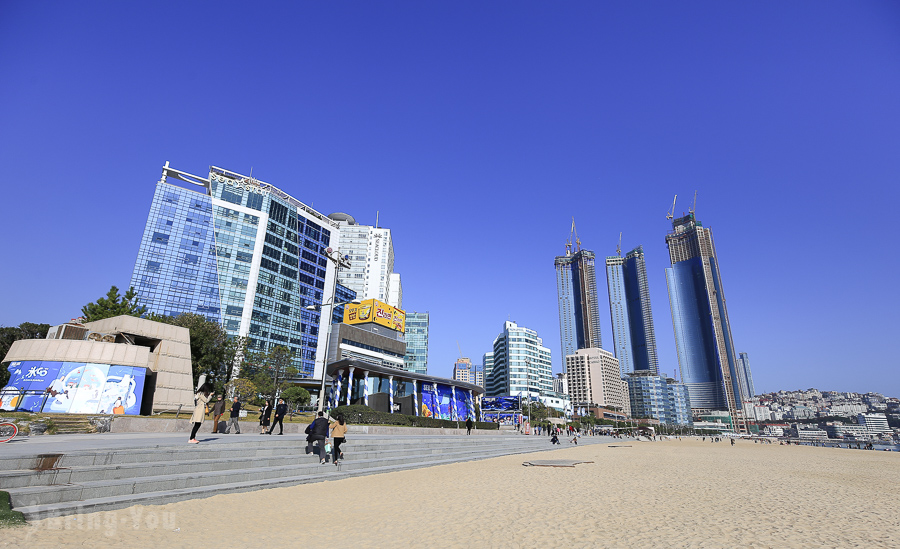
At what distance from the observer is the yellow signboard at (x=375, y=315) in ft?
287

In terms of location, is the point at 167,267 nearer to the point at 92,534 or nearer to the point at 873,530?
the point at 92,534

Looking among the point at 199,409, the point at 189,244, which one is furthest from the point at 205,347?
the point at 189,244

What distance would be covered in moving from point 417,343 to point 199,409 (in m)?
145

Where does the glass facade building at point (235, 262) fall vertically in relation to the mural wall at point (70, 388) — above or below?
above

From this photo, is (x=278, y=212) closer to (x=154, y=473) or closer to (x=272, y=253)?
(x=272, y=253)

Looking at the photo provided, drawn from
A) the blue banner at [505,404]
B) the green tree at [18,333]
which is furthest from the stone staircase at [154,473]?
the blue banner at [505,404]

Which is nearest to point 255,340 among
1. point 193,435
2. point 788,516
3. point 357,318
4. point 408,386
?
point 357,318

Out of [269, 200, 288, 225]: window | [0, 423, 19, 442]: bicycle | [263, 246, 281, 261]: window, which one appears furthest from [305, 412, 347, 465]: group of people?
[269, 200, 288, 225]: window

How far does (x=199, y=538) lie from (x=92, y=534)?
5.46ft

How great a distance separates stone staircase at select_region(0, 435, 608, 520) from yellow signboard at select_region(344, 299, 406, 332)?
233 feet

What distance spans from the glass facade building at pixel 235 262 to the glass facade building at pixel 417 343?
2246 inches

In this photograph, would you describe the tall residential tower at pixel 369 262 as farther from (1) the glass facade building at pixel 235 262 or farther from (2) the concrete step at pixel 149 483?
(2) the concrete step at pixel 149 483

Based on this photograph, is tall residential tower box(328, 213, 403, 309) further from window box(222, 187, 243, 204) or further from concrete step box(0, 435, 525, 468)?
concrete step box(0, 435, 525, 468)

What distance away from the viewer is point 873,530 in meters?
9.22
